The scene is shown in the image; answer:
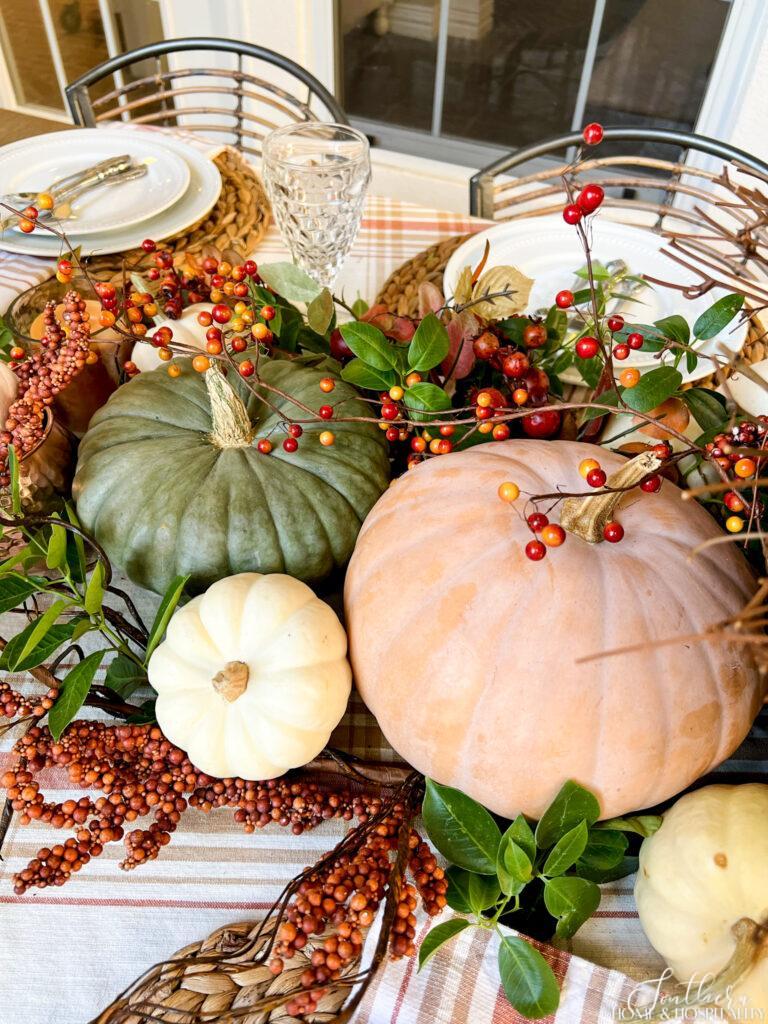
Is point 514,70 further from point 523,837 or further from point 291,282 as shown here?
point 523,837

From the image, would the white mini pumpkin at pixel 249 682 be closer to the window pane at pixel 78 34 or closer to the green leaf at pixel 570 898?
the green leaf at pixel 570 898

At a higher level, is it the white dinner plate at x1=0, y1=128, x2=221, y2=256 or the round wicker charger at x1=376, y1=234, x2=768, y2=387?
the white dinner plate at x1=0, y1=128, x2=221, y2=256

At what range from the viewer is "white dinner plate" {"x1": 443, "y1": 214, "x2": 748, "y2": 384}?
1.03 metres

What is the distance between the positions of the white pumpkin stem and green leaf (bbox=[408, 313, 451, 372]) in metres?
0.43

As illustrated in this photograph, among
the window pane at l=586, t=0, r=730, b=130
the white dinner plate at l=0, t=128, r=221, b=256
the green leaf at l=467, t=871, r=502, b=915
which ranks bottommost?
the window pane at l=586, t=0, r=730, b=130

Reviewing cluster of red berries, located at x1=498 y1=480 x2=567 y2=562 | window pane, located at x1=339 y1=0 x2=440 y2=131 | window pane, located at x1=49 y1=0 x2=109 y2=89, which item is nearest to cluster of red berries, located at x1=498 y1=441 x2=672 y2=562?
cluster of red berries, located at x1=498 y1=480 x2=567 y2=562

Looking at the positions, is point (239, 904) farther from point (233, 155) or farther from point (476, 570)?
point (233, 155)

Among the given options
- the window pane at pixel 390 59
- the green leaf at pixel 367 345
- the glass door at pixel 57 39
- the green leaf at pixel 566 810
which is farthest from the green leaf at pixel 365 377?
the glass door at pixel 57 39

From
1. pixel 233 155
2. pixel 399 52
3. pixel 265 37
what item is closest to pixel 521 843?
pixel 233 155

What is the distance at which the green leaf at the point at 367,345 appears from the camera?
0.64 meters

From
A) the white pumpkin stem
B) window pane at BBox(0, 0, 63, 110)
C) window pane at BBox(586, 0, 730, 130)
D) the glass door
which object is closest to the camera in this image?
the white pumpkin stem

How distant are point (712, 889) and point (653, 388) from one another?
13.1 inches

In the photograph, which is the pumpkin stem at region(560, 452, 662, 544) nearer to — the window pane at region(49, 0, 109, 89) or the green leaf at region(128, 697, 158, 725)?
the green leaf at region(128, 697, 158, 725)

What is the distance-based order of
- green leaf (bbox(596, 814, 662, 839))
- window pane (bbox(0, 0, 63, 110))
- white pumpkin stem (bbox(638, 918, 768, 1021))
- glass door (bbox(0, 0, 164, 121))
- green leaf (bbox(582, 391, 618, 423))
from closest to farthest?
white pumpkin stem (bbox(638, 918, 768, 1021)) < green leaf (bbox(596, 814, 662, 839)) < green leaf (bbox(582, 391, 618, 423)) < glass door (bbox(0, 0, 164, 121)) < window pane (bbox(0, 0, 63, 110))
